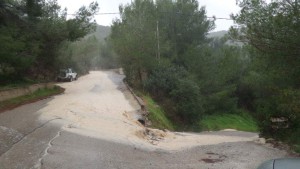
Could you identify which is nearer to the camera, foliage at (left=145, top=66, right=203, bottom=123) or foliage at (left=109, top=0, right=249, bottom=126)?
foliage at (left=145, top=66, right=203, bottom=123)

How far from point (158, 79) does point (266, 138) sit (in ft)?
68.9

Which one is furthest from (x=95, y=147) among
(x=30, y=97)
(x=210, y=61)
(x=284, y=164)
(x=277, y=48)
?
(x=210, y=61)

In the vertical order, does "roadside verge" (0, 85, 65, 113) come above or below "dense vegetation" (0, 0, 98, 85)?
below

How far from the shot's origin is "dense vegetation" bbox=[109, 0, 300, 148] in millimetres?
17219

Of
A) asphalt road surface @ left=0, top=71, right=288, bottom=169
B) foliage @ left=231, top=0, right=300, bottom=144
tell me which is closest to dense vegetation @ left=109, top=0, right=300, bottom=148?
foliage @ left=231, top=0, right=300, bottom=144

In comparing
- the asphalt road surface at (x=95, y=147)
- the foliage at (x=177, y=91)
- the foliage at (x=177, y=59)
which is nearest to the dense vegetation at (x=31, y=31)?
the asphalt road surface at (x=95, y=147)

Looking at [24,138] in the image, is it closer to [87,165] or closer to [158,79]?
[87,165]

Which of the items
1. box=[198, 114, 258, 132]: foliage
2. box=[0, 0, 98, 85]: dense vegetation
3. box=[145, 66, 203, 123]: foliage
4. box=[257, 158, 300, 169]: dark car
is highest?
box=[0, 0, 98, 85]: dense vegetation

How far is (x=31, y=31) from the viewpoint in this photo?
31734mm

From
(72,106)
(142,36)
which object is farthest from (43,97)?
(142,36)

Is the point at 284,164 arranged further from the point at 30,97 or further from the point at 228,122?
the point at 228,122

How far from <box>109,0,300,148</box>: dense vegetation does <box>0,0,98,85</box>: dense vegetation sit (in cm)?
684

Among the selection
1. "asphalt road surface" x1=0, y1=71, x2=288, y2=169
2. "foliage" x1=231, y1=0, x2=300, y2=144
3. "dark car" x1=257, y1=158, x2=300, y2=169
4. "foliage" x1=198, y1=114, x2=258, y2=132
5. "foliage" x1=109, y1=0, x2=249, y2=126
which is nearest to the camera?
"dark car" x1=257, y1=158, x2=300, y2=169

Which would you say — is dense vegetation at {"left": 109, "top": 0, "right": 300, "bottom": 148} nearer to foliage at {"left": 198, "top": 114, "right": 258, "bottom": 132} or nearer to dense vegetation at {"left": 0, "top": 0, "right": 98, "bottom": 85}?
foliage at {"left": 198, "top": 114, "right": 258, "bottom": 132}
